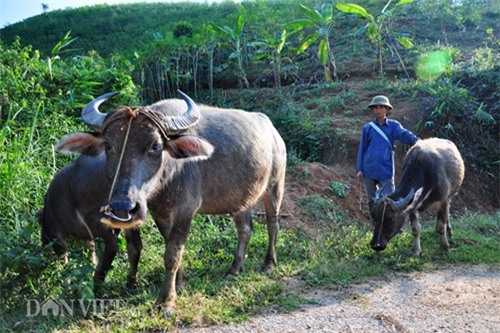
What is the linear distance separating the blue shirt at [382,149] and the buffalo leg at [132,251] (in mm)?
3534

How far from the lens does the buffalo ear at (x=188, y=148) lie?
3955mm

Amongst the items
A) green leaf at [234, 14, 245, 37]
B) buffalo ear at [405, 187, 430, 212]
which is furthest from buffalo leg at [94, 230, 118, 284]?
green leaf at [234, 14, 245, 37]

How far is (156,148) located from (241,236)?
208 centimetres

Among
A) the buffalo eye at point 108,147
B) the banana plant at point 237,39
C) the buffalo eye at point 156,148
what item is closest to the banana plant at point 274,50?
the banana plant at point 237,39

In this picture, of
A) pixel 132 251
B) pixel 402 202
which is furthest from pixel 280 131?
pixel 132 251

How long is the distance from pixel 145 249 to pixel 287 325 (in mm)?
2256

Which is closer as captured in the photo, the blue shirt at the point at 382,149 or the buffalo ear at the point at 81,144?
the buffalo ear at the point at 81,144

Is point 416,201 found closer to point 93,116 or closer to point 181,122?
point 181,122

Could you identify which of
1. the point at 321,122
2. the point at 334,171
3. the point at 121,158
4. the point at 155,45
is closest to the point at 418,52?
the point at 321,122

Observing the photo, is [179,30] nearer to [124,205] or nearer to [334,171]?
[334,171]

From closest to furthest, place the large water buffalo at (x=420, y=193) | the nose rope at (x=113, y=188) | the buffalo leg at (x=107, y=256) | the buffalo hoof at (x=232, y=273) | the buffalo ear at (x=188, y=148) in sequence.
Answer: the nose rope at (x=113, y=188) → the buffalo ear at (x=188, y=148) → the buffalo leg at (x=107, y=256) → the buffalo hoof at (x=232, y=273) → the large water buffalo at (x=420, y=193)

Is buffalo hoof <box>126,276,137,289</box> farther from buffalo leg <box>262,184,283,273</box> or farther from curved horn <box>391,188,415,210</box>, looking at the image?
curved horn <box>391,188,415,210</box>

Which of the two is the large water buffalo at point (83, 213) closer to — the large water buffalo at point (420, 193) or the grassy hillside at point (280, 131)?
the grassy hillside at point (280, 131)

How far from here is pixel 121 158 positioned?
11.9 ft
